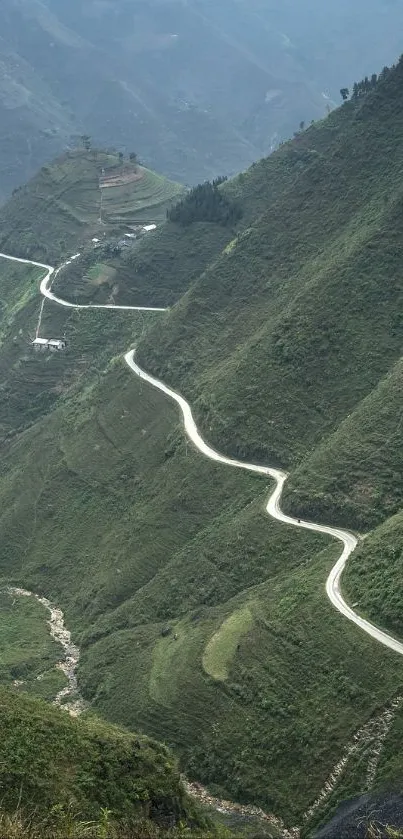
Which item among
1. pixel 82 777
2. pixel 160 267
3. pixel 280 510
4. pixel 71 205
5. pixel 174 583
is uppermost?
pixel 71 205

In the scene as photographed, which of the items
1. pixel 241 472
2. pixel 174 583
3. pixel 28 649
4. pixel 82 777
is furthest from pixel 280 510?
pixel 82 777

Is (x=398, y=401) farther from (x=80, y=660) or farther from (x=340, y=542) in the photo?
(x=80, y=660)

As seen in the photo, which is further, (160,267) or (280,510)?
(160,267)

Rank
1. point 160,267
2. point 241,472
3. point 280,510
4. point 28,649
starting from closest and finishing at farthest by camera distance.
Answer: point 280,510 → point 28,649 → point 241,472 → point 160,267

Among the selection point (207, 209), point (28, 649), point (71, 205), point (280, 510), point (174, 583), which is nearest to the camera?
point (174, 583)

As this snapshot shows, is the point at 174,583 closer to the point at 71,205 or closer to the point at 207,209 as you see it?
the point at 207,209

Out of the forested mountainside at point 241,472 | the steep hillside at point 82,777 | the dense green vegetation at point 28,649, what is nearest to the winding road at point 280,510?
the forested mountainside at point 241,472

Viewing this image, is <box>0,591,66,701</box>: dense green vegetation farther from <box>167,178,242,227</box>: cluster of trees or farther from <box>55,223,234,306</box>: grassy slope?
<box>167,178,242,227</box>: cluster of trees
